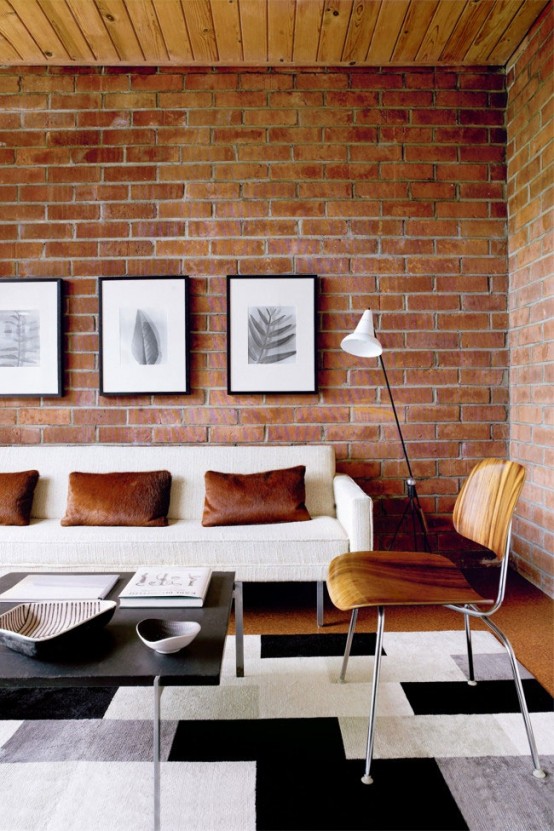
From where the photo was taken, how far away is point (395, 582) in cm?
170

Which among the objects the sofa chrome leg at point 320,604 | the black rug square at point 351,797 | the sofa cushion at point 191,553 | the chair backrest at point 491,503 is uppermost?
the chair backrest at point 491,503

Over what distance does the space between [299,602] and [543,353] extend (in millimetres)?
1751

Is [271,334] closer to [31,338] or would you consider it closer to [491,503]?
[31,338]

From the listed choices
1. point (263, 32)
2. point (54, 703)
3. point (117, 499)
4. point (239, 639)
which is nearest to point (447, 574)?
point (239, 639)

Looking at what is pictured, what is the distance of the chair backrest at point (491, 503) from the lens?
1664mm

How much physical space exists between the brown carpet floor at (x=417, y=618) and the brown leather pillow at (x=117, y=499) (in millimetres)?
647

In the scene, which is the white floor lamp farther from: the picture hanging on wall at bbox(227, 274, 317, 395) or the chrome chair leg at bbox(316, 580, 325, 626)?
the chrome chair leg at bbox(316, 580, 325, 626)

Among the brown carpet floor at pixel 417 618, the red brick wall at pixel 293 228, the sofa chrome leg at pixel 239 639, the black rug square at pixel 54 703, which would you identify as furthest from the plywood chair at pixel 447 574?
the red brick wall at pixel 293 228

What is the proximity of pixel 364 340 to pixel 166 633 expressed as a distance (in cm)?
156

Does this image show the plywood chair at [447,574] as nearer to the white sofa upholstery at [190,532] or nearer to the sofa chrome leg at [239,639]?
the sofa chrome leg at [239,639]

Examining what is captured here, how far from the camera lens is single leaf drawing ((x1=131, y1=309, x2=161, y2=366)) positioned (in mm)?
3211

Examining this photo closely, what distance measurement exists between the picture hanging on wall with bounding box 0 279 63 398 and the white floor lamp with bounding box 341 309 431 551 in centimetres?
166

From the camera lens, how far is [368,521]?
2428mm

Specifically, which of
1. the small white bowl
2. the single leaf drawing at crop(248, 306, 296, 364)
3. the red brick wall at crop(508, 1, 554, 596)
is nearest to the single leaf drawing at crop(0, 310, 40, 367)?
the single leaf drawing at crop(248, 306, 296, 364)
